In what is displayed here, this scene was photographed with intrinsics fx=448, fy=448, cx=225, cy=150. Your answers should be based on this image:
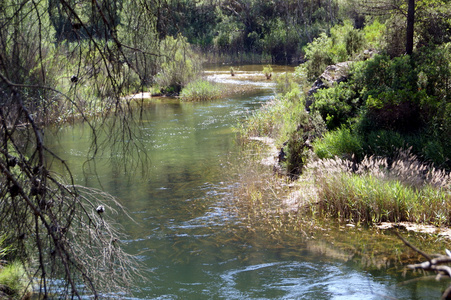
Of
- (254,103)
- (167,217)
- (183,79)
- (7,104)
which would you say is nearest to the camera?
(7,104)

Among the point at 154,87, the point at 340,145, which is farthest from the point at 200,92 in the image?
the point at 340,145

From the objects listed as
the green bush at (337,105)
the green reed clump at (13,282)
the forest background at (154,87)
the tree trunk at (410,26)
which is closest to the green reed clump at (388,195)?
the forest background at (154,87)

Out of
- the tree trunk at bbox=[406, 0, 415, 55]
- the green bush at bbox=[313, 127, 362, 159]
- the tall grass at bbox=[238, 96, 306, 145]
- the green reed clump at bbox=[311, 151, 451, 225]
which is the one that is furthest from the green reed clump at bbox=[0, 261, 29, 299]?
the tree trunk at bbox=[406, 0, 415, 55]

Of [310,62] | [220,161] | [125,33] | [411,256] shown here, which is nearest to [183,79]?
[310,62]

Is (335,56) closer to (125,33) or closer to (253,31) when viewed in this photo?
(125,33)

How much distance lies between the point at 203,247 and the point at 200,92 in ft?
67.4

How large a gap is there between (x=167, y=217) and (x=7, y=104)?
8.12 m

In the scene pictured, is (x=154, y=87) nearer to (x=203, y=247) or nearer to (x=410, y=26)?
(x=203, y=247)

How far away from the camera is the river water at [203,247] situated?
23.2ft

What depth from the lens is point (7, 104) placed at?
2.71 meters

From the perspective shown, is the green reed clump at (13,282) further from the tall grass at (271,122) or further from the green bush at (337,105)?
the tall grass at (271,122)

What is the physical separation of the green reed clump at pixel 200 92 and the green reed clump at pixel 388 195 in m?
18.8

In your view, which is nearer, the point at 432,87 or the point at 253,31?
the point at 432,87

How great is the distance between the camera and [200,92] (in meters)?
28.6
